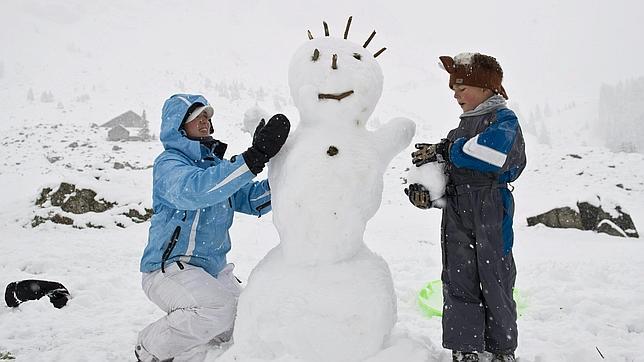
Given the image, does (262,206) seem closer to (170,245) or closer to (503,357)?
(170,245)

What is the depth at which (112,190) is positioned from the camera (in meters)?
8.58

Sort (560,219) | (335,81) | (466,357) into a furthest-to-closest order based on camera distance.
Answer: (560,219) → (466,357) → (335,81)

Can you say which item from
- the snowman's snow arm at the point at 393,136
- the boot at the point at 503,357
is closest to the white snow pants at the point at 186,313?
the snowman's snow arm at the point at 393,136

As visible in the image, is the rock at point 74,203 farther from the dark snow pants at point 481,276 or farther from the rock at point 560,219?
the rock at point 560,219

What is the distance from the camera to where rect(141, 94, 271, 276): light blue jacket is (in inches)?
83.8

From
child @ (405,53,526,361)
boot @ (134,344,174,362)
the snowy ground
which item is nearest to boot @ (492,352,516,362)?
child @ (405,53,526,361)

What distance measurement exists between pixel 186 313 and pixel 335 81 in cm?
149

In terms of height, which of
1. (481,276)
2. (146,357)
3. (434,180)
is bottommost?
(146,357)

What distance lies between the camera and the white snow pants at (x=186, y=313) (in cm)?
226

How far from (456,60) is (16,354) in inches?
134

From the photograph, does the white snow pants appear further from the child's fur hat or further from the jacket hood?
the child's fur hat

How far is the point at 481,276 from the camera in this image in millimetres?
2268

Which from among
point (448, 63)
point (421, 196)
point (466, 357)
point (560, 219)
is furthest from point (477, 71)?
point (560, 219)

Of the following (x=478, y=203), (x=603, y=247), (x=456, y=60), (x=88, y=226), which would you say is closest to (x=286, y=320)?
(x=478, y=203)
